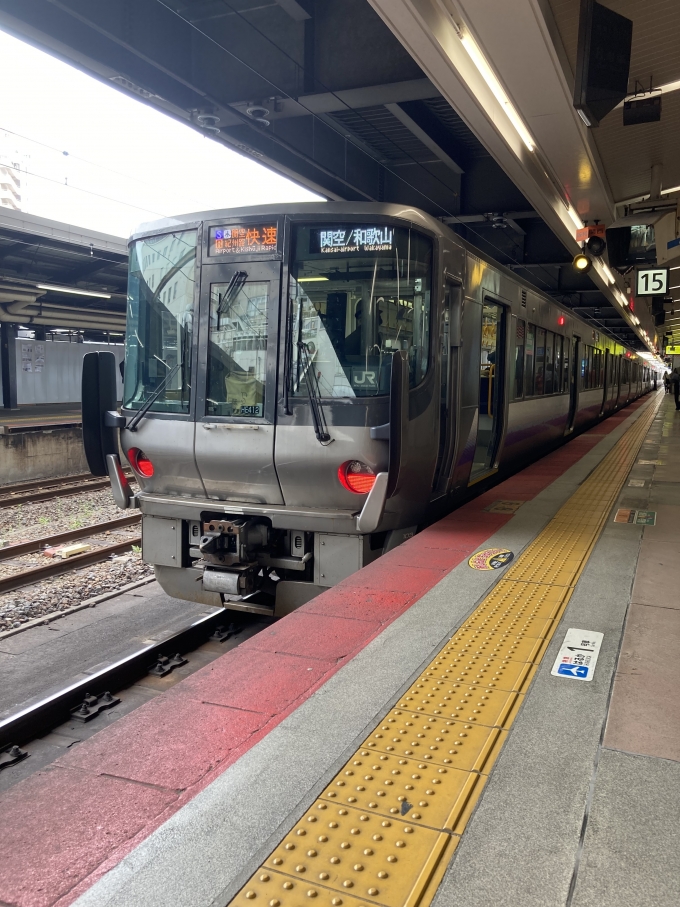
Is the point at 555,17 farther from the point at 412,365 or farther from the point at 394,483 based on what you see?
the point at 394,483

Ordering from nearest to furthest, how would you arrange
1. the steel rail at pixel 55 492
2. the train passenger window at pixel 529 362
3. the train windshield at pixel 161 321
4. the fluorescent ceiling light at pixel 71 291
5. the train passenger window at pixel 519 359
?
the train windshield at pixel 161 321 → the train passenger window at pixel 519 359 → the train passenger window at pixel 529 362 → the steel rail at pixel 55 492 → the fluorescent ceiling light at pixel 71 291

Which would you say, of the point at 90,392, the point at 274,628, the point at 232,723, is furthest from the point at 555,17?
the point at 232,723

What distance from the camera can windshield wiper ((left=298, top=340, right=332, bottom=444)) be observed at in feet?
15.2

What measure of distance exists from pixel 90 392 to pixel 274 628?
264cm

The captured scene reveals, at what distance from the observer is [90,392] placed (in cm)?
525

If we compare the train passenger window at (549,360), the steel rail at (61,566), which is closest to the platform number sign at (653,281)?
the train passenger window at (549,360)

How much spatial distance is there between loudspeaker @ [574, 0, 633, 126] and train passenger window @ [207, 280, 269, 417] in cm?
245

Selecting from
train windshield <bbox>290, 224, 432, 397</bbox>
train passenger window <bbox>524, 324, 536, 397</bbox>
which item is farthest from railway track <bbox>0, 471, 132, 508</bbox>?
train windshield <bbox>290, 224, 432, 397</bbox>

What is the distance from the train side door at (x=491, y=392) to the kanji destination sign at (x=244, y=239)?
2611 mm

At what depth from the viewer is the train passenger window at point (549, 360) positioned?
395 inches

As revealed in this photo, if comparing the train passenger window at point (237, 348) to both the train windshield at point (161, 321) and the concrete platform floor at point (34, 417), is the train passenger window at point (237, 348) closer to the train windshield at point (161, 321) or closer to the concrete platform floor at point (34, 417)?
the train windshield at point (161, 321)

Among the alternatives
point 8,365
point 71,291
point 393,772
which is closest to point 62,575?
point 393,772

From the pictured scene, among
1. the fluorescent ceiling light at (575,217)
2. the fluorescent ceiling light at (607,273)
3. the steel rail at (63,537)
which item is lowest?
the steel rail at (63,537)

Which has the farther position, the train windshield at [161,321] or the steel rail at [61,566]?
the steel rail at [61,566]
